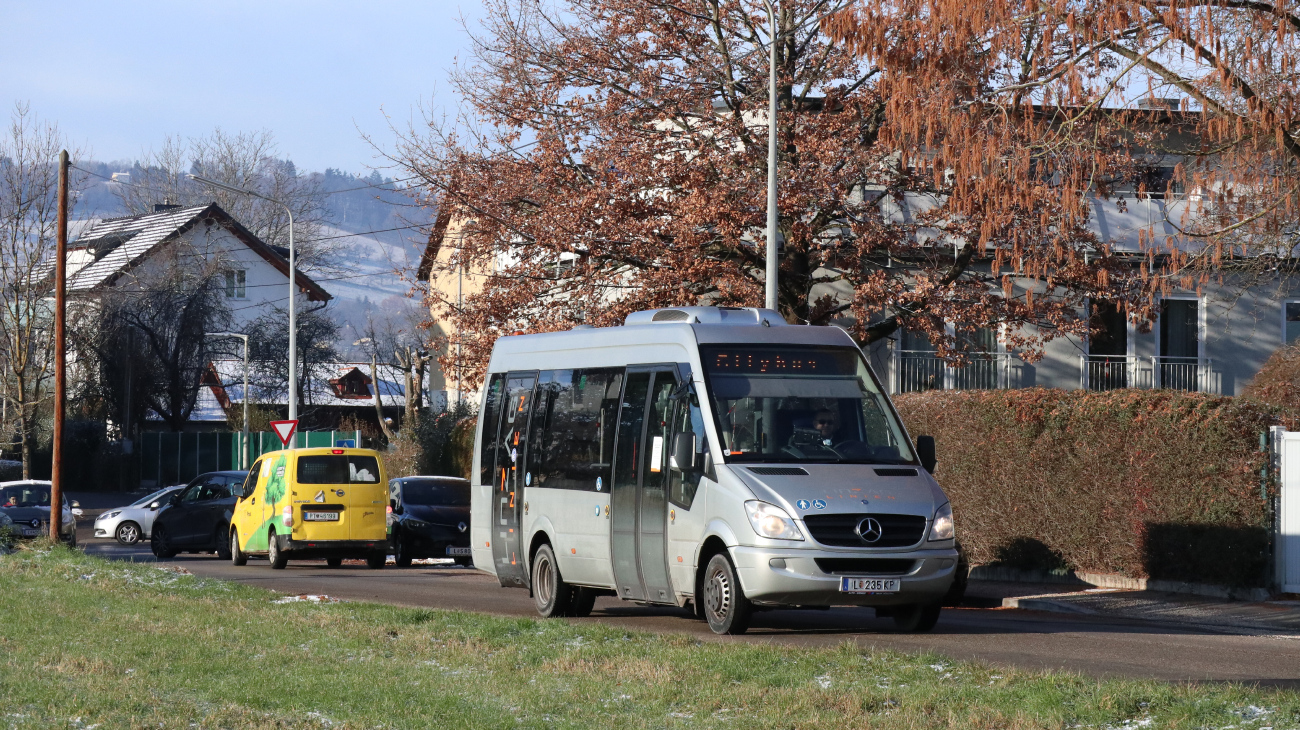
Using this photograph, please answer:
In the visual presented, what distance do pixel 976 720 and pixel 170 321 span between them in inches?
2019

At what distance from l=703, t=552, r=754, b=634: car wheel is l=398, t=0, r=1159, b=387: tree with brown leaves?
40.0ft

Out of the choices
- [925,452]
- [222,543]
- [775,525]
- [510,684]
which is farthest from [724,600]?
[222,543]

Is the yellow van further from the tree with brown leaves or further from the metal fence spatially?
the metal fence

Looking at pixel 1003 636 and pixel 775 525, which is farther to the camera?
pixel 1003 636

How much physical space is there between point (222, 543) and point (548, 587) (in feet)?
51.8

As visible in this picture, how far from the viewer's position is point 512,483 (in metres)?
16.0

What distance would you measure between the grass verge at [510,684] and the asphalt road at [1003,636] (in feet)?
4.30

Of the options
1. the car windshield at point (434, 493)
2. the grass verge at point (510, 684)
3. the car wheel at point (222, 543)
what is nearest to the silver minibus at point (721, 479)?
the grass verge at point (510, 684)

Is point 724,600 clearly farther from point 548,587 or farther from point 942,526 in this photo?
point 548,587

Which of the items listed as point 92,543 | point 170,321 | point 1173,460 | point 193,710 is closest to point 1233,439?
point 1173,460

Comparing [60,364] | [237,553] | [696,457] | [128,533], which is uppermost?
[60,364]

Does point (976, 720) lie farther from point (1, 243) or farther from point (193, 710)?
point (1, 243)

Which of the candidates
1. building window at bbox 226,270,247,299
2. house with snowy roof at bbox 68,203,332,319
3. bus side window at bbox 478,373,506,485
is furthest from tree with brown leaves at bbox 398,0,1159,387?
building window at bbox 226,270,247,299

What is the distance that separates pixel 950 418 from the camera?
2125 cm
